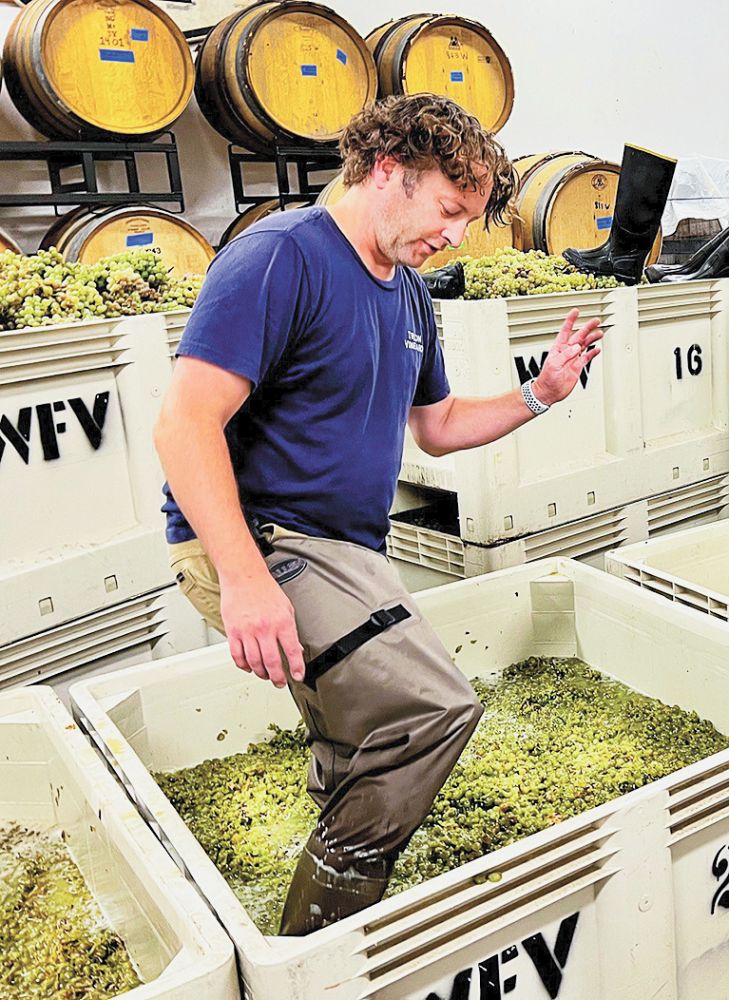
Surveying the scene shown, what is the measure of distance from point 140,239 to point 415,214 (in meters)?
2.07

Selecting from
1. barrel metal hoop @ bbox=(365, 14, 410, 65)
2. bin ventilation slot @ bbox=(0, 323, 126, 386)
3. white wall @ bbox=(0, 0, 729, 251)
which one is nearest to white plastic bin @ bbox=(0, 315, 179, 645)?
bin ventilation slot @ bbox=(0, 323, 126, 386)

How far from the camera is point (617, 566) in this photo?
7.39ft

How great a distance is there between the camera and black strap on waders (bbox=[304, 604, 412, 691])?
1.29m

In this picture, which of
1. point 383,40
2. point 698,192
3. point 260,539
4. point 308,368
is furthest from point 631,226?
point 698,192

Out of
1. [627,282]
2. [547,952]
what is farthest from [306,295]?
[627,282]

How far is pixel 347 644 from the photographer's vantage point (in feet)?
4.23

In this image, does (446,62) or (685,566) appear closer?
(685,566)

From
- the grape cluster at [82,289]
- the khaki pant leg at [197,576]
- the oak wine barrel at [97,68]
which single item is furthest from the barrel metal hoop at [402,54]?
the khaki pant leg at [197,576]

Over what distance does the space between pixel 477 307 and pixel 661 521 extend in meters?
0.96

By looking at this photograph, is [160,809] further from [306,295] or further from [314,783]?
[306,295]

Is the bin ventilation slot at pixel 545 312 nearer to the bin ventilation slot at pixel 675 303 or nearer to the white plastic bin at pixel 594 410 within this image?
the white plastic bin at pixel 594 410

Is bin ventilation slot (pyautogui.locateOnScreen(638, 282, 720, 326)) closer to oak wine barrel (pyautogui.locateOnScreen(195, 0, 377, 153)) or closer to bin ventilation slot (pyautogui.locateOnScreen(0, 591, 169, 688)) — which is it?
oak wine barrel (pyautogui.locateOnScreen(195, 0, 377, 153))

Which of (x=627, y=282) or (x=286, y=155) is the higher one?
(x=286, y=155)

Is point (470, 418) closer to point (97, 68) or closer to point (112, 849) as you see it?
point (112, 849)
